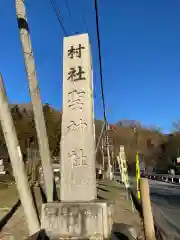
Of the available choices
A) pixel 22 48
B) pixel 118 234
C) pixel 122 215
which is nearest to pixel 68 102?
pixel 22 48

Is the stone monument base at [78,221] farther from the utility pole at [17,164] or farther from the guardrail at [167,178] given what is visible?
the guardrail at [167,178]

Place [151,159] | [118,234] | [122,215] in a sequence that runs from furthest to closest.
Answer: [151,159] → [122,215] → [118,234]

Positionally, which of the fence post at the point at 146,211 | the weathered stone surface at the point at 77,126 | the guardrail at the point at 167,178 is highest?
the weathered stone surface at the point at 77,126

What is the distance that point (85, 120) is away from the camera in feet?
22.8

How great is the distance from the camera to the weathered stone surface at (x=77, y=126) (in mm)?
6562

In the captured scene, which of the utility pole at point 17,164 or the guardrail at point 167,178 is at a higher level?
the utility pole at point 17,164

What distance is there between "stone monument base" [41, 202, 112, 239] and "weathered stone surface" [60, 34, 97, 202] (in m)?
0.42

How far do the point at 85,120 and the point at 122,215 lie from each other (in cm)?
625

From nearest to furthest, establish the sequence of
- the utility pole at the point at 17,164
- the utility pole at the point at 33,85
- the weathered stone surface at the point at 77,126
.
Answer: the weathered stone surface at the point at 77,126, the utility pole at the point at 17,164, the utility pole at the point at 33,85

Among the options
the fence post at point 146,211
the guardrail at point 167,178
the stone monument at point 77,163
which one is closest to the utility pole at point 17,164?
the stone monument at point 77,163

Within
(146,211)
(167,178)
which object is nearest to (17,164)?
(146,211)

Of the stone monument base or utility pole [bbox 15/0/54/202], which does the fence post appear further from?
utility pole [bbox 15/0/54/202]

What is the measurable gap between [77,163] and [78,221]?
1.28 m

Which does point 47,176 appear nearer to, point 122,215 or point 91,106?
point 91,106
